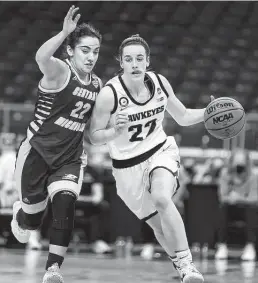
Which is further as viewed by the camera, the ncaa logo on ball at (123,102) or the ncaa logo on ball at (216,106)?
the ncaa logo on ball at (216,106)

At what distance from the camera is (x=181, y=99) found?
16.2 m

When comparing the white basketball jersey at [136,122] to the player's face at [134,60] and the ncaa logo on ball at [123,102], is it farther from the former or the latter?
the player's face at [134,60]

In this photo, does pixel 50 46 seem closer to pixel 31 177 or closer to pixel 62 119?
pixel 62 119

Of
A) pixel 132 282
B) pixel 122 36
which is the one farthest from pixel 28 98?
pixel 132 282

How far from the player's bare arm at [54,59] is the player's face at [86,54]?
12 centimetres

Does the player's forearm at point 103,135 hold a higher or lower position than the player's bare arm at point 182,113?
lower

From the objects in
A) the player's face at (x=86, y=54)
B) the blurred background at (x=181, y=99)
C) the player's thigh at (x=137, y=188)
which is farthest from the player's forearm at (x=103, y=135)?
the blurred background at (x=181, y=99)

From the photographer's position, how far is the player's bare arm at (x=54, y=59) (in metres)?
4.46

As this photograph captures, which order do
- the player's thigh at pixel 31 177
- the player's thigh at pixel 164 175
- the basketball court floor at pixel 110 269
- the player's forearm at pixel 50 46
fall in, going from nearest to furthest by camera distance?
the player's forearm at pixel 50 46 → the player's thigh at pixel 164 175 → the player's thigh at pixel 31 177 → the basketball court floor at pixel 110 269

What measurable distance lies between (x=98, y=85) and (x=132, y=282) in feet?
5.00

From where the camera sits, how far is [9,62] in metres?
17.3

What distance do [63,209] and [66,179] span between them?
0.20 m

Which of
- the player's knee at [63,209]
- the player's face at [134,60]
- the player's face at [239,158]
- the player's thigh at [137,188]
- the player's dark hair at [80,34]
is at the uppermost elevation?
the player's face at [239,158]

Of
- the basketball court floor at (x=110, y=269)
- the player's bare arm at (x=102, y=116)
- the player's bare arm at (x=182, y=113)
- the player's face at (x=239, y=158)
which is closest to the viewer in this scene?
the player's bare arm at (x=102, y=116)
